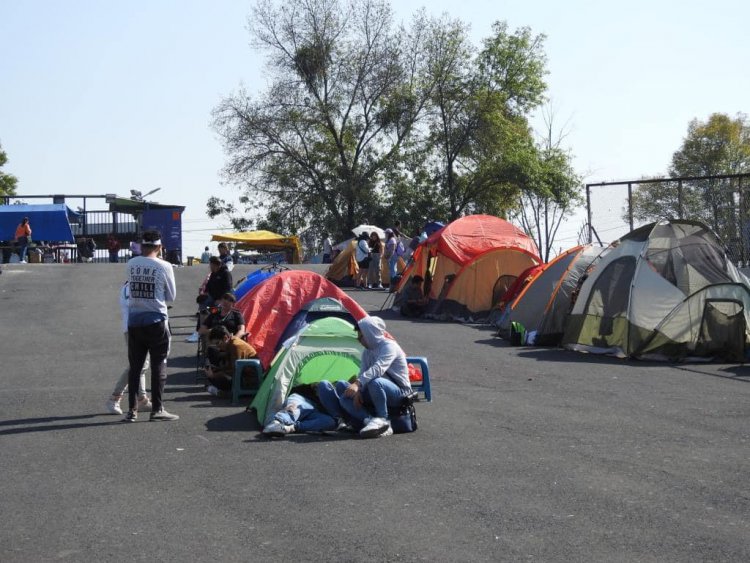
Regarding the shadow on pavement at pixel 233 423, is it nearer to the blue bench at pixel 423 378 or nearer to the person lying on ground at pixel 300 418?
the person lying on ground at pixel 300 418

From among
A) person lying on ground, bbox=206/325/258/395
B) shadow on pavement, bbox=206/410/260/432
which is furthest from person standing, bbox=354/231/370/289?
shadow on pavement, bbox=206/410/260/432

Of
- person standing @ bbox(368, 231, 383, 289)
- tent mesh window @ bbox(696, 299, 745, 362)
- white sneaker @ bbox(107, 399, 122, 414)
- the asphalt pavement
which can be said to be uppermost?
person standing @ bbox(368, 231, 383, 289)

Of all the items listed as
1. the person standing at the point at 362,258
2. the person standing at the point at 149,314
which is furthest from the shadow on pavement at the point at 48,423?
the person standing at the point at 362,258

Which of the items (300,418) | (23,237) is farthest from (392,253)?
(300,418)

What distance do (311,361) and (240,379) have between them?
1.20m

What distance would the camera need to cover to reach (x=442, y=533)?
20.2 feet

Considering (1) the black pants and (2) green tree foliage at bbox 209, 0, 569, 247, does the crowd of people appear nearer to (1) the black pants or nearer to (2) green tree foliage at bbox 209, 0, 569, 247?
(1) the black pants

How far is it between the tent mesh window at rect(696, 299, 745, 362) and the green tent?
6.64m

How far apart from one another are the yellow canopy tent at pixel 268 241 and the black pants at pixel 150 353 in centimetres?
4071

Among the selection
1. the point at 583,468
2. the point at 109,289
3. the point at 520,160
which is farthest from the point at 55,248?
the point at 583,468

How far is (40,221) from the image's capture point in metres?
38.4

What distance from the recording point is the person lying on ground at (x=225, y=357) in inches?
479

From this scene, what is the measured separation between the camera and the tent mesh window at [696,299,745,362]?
609 inches

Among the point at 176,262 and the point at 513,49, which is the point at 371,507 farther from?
the point at 513,49
